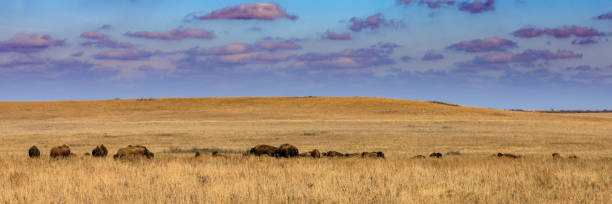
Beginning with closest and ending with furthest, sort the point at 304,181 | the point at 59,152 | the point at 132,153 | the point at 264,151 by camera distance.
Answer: the point at 304,181, the point at 132,153, the point at 59,152, the point at 264,151

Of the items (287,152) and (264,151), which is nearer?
(287,152)

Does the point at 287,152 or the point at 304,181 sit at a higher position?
the point at 287,152

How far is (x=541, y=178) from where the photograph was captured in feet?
50.5

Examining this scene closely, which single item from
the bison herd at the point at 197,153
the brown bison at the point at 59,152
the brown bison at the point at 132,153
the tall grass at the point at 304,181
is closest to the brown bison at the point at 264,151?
the bison herd at the point at 197,153

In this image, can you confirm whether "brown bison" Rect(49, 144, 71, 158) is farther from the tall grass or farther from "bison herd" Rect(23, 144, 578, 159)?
the tall grass

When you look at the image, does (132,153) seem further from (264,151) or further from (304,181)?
(304,181)

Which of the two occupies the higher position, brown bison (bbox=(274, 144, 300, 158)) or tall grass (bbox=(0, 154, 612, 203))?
brown bison (bbox=(274, 144, 300, 158))

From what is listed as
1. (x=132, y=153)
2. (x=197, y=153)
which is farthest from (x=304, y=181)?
(x=132, y=153)

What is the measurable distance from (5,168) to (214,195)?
8584 millimetres

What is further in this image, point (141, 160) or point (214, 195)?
point (141, 160)

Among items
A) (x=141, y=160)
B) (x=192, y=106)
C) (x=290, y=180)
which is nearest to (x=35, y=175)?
(x=141, y=160)

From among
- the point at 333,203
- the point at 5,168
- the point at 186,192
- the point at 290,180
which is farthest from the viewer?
the point at 5,168

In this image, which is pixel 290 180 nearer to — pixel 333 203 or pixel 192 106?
pixel 333 203

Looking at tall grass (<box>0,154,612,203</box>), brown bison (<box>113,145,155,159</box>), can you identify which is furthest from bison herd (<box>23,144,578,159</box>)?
tall grass (<box>0,154,612,203</box>)
